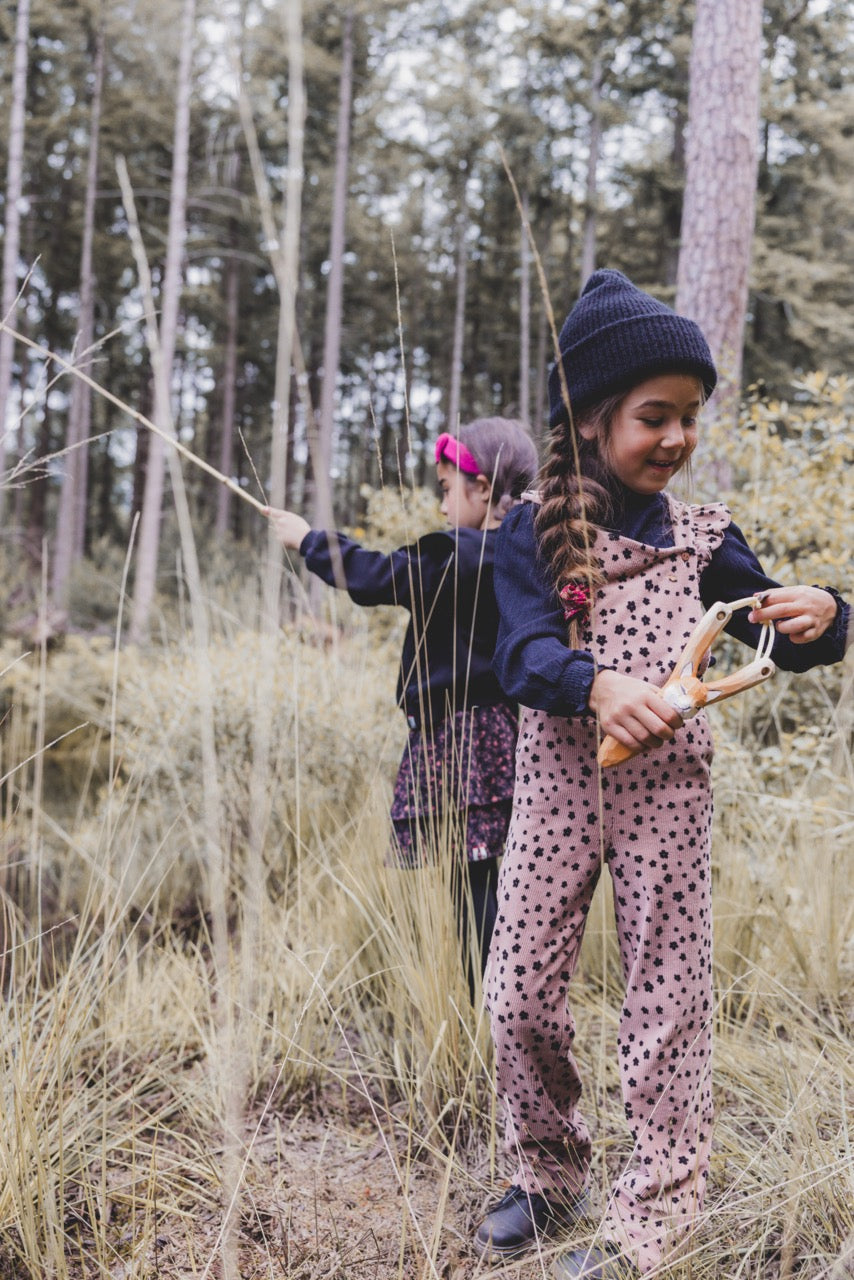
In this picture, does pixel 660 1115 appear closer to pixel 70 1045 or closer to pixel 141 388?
pixel 70 1045

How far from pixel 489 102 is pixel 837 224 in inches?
290

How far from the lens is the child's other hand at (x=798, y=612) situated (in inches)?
52.5

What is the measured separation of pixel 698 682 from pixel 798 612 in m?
0.24

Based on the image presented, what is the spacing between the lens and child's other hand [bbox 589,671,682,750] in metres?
1.19

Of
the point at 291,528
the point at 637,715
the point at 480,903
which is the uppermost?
the point at 291,528

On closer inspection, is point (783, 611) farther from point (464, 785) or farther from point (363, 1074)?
point (363, 1074)

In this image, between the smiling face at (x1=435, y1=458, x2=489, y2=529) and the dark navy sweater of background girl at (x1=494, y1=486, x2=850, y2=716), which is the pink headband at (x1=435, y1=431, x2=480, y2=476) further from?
the dark navy sweater of background girl at (x1=494, y1=486, x2=850, y2=716)

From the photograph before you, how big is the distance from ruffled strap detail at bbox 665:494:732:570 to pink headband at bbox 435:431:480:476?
67 centimetres

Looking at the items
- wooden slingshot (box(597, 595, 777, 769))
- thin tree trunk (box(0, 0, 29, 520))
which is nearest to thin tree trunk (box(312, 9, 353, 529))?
thin tree trunk (box(0, 0, 29, 520))

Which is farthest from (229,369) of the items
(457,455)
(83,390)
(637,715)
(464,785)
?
(637,715)

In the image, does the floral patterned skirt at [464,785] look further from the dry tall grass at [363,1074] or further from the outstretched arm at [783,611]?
the outstretched arm at [783,611]

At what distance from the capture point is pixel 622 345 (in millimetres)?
1396

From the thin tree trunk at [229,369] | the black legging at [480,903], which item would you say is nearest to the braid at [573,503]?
the black legging at [480,903]

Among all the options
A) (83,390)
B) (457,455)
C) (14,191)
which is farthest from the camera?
(83,390)
